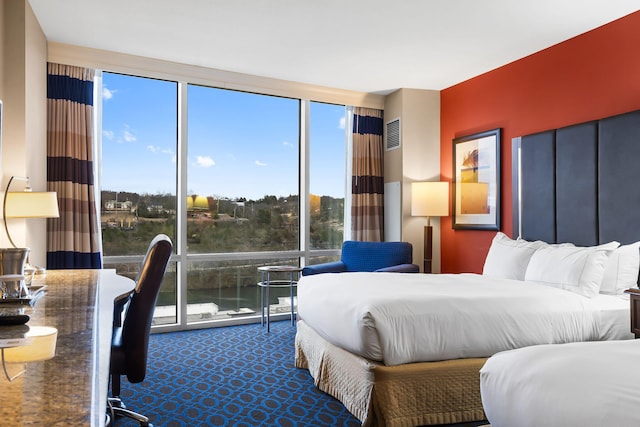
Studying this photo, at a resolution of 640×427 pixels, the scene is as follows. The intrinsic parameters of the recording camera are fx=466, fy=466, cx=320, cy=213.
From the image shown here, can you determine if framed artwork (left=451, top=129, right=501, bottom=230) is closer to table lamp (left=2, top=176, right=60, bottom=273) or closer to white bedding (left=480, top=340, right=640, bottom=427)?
white bedding (left=480, top=340, right=640, bottom=427)

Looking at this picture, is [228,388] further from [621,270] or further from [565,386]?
[621,270]

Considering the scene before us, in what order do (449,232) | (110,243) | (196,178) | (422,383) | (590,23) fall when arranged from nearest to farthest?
(422,383), (590,23), (110,243), (196,178), (449,232)

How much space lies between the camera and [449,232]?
5617mm

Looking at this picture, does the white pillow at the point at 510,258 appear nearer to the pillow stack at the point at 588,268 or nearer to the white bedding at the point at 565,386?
the pillow stack at the point at 588,268

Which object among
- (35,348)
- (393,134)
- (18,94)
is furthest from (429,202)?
(35,348)

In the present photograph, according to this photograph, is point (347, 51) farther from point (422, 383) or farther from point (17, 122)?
point (422, 383)

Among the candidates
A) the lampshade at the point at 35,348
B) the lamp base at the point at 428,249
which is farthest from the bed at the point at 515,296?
the lampshade at the point at 35,348

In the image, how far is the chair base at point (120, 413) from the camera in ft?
8.80

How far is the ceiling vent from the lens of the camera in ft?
19.0

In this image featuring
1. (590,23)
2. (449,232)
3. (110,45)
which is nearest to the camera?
(590,23)

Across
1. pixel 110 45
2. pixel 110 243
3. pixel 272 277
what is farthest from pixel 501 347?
pixel 110 45

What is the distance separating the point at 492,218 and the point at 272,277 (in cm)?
267

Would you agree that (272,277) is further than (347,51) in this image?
Yes

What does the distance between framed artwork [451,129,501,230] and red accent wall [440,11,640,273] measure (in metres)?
0.09
